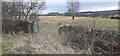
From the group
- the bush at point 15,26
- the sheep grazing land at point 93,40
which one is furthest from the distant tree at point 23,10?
the sheep grazing land at point 93,40

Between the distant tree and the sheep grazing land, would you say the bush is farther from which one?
the sheep grazing land

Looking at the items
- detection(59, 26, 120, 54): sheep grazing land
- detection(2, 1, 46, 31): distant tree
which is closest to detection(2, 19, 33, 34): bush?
detection(2, 1, 46, 31): distant tree

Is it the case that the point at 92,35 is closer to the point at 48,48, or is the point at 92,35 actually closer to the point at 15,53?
the point at 48,48

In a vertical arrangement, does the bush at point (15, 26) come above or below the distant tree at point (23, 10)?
below

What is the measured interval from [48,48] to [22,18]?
4.47 m

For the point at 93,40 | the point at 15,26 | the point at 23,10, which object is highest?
the point at 23,10

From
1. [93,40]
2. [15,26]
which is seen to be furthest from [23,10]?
[93,40]

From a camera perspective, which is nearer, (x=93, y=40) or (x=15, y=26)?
(x=93, y=40)

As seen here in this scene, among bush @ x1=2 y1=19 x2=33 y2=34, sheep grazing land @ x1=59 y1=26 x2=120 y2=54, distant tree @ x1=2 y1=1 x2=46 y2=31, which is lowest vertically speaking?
sheep grazing land @ x1=59 y1=26 x2=120 y2=54

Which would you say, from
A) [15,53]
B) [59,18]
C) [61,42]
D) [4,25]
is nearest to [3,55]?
[15,53]

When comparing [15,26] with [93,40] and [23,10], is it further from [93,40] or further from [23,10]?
[93,40]

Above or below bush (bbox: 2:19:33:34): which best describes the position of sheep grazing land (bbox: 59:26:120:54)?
below

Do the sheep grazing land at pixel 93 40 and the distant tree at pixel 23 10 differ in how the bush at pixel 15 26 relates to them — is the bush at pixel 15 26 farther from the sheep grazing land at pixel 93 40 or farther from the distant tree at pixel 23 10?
the sheep grazing land at pixel 93 40

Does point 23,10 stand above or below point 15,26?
above
